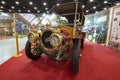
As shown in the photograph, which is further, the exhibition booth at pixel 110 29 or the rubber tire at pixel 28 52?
the exhibition booth at pixel 110 29

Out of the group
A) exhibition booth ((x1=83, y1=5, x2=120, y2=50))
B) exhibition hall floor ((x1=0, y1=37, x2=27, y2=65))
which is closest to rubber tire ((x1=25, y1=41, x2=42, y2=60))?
exhibition hall floor ((x1=0, y1=37, x2=27, y2=65))

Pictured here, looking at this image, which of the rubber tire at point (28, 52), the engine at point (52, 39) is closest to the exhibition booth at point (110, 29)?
the engine at point (52, 39)

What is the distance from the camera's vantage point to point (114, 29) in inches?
205

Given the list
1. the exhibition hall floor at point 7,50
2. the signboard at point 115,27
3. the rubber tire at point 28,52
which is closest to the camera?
the rubber tire at point 28,52

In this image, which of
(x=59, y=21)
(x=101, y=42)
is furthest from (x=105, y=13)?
(x=59, y=21)

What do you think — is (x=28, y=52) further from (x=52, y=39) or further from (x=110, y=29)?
(x=110, y=29)

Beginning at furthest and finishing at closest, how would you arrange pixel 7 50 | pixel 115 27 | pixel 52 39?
pixel 115 27 → pixel 7 50 → pixel 52 39

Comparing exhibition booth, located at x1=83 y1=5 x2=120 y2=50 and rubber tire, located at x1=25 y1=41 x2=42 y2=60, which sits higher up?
exhibition booth, located at x1=83 y1=5 x2=120 y2=50

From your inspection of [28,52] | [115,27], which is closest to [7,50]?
[28,52]

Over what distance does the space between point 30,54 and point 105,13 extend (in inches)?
215

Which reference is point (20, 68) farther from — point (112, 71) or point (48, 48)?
point (112, 71)

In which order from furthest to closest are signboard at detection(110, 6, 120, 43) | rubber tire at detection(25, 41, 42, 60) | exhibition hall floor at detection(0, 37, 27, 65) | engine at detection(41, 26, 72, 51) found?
1. signboard at detection(110, 6, 120, 43)
2. exhibition hall floor at detection(0, 37, 27, 65)
3. rubber tire at detection(25, 41, 42, 60)
4. engine at detection(41, 26, 72, 51)

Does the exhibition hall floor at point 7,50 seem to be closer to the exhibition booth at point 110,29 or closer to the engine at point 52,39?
the engine at point 52,39

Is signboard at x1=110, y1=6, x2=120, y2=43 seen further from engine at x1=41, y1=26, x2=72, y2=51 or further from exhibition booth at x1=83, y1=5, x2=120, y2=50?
engine at x1=41, y1=26, x2=72, y2=51
